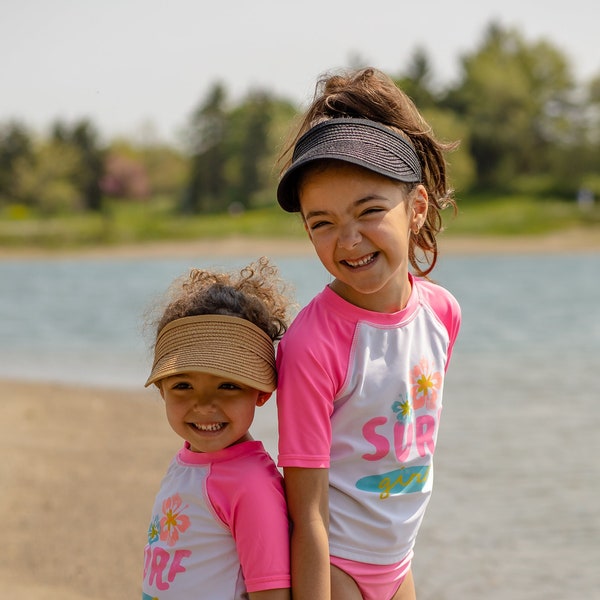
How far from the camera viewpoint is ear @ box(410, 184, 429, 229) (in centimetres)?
209

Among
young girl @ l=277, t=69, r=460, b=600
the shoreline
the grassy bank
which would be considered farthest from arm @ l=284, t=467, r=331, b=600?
the shoreline

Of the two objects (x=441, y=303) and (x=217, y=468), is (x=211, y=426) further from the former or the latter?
(x=441, y=303)

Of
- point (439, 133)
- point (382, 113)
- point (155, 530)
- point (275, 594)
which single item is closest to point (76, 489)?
point (155, 530)

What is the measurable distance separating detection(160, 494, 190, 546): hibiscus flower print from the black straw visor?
644mm

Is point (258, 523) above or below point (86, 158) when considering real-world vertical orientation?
below

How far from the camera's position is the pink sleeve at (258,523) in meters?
1.85

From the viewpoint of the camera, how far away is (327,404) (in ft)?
6.15

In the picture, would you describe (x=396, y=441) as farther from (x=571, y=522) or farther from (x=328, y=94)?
(x=571, y=522)

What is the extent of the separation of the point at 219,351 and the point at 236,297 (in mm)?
148

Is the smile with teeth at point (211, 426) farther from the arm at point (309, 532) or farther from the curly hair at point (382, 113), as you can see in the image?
the curly hair at point (382, 113)

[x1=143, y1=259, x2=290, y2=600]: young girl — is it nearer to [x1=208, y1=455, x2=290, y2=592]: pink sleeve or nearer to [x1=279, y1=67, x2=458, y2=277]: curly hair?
[x1=208, y1=455, x2=290, y2=592]: pink sleeve

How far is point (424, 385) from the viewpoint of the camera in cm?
202

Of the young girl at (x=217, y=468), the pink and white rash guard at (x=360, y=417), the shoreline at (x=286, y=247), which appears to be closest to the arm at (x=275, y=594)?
the young girl at (x=217, y=468)

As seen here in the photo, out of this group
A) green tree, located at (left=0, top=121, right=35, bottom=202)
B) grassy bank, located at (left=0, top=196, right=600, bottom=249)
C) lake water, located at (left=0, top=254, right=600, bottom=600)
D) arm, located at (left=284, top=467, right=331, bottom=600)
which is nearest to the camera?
arm, located at (left=284, top=467, right=331, bottom=600)
